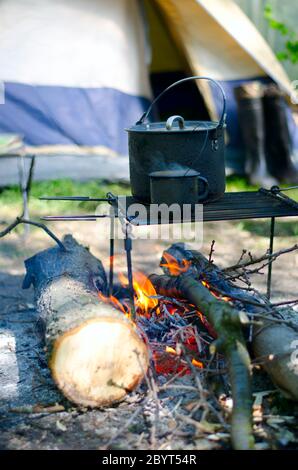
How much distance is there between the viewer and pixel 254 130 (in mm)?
6277

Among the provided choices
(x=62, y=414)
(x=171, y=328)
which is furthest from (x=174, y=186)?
(x=62, y=414)

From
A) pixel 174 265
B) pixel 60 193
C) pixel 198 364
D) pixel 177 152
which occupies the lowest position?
pixel 198 364

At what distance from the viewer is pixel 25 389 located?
2.62 meters

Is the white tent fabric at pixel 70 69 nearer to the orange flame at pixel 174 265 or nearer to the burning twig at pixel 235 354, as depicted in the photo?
the orange flame at pixel 174 265

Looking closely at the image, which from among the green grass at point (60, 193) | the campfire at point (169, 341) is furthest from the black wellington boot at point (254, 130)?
the campfire at point (169, 341)

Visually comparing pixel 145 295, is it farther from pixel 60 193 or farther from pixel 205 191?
pixel 60 193

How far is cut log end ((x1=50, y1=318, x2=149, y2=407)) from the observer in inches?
91.1

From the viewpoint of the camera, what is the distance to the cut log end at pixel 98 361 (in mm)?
2314

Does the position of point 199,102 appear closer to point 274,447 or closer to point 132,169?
point 132,169

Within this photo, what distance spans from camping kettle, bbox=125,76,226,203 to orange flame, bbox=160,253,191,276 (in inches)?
17.1

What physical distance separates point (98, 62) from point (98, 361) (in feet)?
14.5

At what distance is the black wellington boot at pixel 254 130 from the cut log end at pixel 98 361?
13.6 ft
